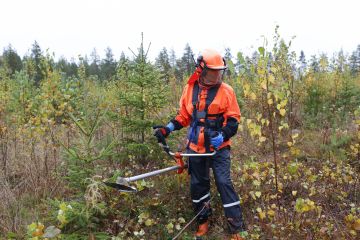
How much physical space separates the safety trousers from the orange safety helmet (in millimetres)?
995

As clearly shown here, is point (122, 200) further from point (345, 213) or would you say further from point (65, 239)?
point (345, 213)

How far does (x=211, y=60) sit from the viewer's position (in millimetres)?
3654

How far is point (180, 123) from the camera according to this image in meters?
4.10

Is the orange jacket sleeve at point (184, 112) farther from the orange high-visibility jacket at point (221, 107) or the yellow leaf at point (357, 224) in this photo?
the yellow leaf at point (357, 224)

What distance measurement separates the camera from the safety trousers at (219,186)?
3699 mm

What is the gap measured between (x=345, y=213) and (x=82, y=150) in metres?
3.49

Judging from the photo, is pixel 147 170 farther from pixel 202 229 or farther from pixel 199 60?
pixel 199 60

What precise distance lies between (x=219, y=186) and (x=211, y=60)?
148 centimetres

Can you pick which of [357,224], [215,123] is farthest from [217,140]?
[357,224]

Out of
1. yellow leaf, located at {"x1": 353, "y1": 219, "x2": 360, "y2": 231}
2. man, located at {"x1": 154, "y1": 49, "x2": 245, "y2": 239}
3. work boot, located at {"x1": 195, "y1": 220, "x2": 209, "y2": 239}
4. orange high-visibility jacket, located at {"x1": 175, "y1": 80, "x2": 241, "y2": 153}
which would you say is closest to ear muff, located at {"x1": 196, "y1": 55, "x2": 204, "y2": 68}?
man, located at {"x1": 154, "y1": 49, "x2": 245, "y2": 239}

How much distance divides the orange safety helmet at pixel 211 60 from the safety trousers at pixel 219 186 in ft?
3.26

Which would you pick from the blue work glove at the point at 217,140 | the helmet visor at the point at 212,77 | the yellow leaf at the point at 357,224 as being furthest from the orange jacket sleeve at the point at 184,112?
the yellow leaf at the point at 357,224

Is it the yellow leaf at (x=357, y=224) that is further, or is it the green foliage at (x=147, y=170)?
the green foliage at (x=147, y=170)

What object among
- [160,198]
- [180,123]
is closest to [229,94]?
[180,123]
